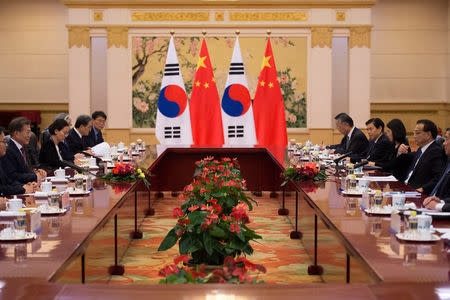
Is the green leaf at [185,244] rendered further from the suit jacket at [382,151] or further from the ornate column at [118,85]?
the ornate column at [118,85]

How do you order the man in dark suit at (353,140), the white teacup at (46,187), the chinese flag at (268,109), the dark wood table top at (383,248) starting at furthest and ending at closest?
the chinese flag at (268,109), the man in dark suit at (353,140), the white teacup at (46,187), the dark wood table top at (383,248)

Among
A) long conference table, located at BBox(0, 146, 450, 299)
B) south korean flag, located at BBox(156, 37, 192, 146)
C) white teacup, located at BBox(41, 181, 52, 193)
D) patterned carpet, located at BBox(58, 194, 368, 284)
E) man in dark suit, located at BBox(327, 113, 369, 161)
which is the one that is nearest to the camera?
long conference table, located at BBox(0, 146, 450, 299)

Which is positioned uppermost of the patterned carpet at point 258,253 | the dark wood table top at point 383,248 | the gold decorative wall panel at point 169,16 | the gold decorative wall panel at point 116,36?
the gold decorative wall panel at point 169,16

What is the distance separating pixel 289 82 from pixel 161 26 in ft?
8.84

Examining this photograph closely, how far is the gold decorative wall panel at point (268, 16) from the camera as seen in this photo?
1216 centimetres

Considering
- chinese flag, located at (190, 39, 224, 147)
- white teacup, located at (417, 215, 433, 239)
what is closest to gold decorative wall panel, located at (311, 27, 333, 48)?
chinese flag, located at (190, 39, 224, 147)

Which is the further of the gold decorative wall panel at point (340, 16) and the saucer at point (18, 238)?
the gold decorative wall panel at point (340, 16)

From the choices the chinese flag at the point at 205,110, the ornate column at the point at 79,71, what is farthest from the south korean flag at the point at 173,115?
the ornate column at the point at 79,71

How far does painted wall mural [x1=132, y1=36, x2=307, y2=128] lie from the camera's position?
40.1 feet

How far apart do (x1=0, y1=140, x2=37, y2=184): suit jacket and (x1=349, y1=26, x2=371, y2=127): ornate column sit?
7841 mm

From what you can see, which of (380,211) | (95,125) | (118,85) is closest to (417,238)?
(380,211)

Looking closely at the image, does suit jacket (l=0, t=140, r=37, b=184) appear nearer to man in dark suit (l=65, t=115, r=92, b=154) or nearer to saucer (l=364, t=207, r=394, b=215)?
man in dark suit (l=65, t=115, r=92, b=154)

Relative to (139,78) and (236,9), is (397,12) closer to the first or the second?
(236,9)

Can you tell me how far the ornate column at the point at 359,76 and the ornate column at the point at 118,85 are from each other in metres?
4.31
